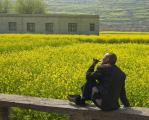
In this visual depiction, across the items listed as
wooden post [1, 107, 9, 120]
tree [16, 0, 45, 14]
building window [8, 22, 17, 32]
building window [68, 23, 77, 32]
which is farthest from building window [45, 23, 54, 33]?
wooden post [1, 107, 9, 120]

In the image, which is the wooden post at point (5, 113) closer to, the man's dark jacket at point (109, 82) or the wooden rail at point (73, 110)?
the wooden rail at point (73, 110)

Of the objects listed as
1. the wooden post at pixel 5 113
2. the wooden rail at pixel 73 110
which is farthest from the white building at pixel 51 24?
the wooden rail at pixel 73 110

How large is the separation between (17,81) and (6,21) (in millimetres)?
48867

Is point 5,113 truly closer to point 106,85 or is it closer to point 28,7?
point 106,85

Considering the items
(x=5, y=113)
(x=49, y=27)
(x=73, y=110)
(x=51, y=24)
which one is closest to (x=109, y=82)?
(x=73, y=110)

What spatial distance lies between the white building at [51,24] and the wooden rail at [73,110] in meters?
51.3

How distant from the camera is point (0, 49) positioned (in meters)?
24.4

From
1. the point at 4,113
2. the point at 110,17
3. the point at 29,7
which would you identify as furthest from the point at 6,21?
the point at 110,17

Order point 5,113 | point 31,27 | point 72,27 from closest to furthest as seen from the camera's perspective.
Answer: point 5,113
point 31,27
point 72,27

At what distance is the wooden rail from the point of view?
5641mm

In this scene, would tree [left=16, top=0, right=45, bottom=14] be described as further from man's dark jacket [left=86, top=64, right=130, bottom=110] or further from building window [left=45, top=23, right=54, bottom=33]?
man's dark jacket [left=86, top=64, right=130, bottom=110]

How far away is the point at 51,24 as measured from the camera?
5794 centimetres

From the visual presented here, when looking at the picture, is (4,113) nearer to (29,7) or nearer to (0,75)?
(0,75)

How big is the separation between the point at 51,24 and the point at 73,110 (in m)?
52.4
